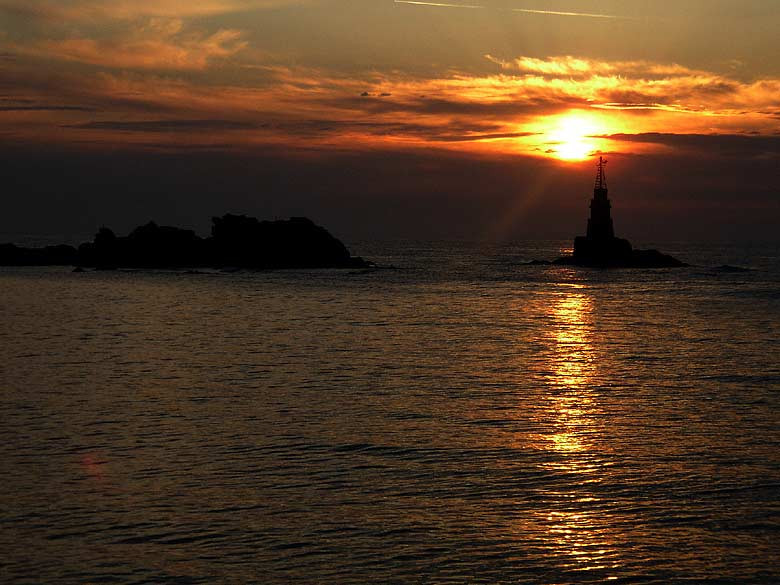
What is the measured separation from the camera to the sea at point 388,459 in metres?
18.8

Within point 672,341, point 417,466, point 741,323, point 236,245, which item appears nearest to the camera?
point 417,466

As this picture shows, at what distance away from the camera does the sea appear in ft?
61.7

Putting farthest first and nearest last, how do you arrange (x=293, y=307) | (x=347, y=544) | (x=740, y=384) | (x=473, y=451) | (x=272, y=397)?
(x=293, y=307)
(x=740, y=384)
(x=272, y=397)
(x=473, y=451)
(x=347, y=544)

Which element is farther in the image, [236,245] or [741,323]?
[236,245]

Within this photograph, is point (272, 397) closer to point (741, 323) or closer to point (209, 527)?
point (209, 527)

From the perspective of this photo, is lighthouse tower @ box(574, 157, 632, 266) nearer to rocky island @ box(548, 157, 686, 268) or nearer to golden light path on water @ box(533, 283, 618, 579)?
rocky island @ box(548, 157, 686, 268)

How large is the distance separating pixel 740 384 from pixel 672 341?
21559 millimetres

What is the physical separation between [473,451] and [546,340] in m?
37.8

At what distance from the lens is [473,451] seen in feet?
92.6

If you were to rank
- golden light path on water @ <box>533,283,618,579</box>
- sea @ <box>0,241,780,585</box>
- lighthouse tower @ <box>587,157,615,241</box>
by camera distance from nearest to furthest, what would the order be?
sea @ <box>0,241,780,585</box> → golden light path on water @ <box>533,283,618,579</box> → lighthouse tower @ <box>587,157,615,241</box>

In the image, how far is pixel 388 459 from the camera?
2720 centimetres

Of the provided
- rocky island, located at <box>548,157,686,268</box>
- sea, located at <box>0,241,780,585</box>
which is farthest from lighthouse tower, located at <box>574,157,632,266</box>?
sea, located at <box>0,241,780,585</box>

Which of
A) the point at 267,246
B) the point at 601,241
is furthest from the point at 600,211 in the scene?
the point at 267,246

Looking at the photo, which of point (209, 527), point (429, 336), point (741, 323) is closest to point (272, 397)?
point (209, 527)
